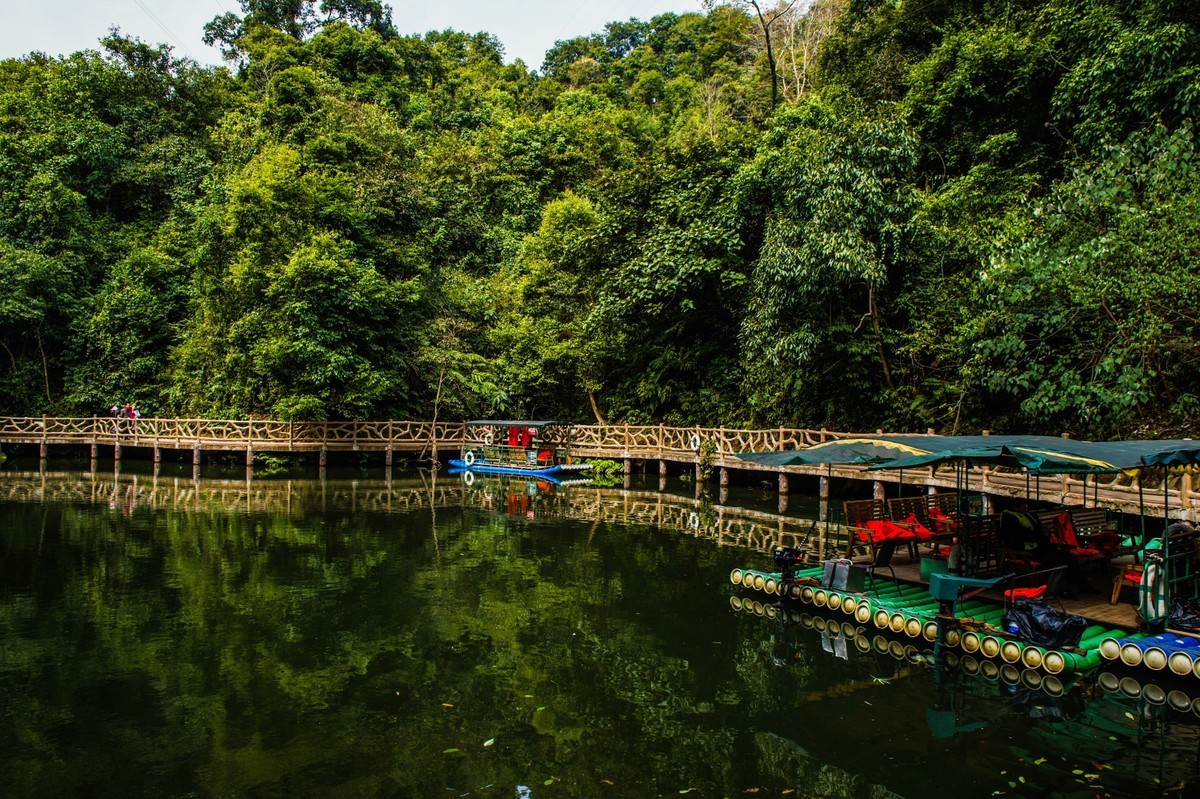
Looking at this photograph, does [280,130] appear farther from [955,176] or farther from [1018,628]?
[1018,628]

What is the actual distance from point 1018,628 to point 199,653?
9.73 m

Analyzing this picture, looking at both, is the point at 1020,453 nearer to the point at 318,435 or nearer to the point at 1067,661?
the point at 1067,661

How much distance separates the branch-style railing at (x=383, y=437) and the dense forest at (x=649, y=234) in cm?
118

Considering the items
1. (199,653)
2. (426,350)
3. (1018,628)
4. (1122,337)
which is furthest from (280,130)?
(1018,628)

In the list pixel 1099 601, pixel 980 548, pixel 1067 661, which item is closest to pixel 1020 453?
pixel 980 548

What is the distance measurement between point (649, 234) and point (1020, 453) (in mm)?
21165

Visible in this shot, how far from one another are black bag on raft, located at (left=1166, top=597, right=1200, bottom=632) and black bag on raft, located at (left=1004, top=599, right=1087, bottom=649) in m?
0.90

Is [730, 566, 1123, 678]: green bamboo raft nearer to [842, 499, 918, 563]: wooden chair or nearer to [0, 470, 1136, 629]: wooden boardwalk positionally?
[842, 499, 918, 563]: wooden chair

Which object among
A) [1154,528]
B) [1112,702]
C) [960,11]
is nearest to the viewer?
[1112,702]

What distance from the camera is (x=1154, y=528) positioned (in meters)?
13.9

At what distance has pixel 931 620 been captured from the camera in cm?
935

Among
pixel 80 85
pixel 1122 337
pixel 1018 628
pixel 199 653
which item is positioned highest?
pixel 80 85

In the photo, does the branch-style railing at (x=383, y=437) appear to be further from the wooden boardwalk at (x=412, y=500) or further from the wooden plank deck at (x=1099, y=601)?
the wooden plank deck at (x=1099, y=601)

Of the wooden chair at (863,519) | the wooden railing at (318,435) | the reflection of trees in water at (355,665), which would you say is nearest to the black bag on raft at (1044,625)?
the wooden chair at (863,519)
